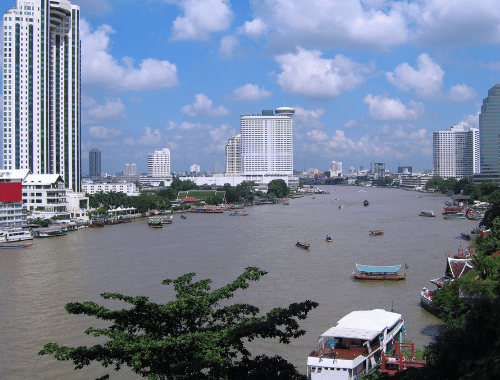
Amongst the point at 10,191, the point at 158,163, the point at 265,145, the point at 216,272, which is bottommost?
the point at 216,272

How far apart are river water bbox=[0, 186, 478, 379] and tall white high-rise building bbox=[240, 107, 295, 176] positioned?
114 feet

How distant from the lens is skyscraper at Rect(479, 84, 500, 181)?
40469 millimetres

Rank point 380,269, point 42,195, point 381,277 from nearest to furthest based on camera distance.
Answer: point 381,277, point 380,269, point 42,195

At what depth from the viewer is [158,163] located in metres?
67.6

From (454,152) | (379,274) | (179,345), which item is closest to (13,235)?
(379,274)

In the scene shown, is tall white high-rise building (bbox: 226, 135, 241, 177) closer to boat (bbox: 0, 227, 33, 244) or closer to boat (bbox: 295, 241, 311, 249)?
boat (bbox: 0, 227, 33, 244)

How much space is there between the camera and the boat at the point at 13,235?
14.0 meters

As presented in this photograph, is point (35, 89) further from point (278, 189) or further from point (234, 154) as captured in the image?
point (234, 154)

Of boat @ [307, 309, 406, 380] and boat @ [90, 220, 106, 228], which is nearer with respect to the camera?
boat @ [307, 309, 406, 380]

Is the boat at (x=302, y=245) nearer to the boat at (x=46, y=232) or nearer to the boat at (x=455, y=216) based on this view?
the boat at (x=46, y=232)

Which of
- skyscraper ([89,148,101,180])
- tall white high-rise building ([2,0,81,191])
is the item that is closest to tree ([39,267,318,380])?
tall white high-rise building ([2,0,81,191])

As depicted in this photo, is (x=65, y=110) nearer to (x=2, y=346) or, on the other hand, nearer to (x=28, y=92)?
(x=28, y=92)

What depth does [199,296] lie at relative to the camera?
323 cm

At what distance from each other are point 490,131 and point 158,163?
1642 inches
